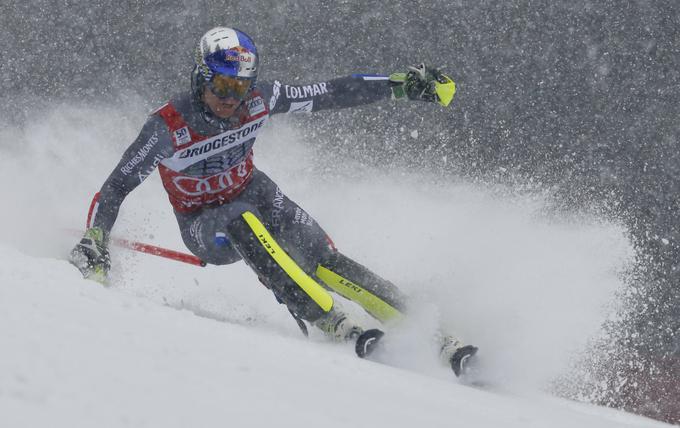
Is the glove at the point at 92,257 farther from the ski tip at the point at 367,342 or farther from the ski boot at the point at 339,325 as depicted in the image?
the ski tip at the point at 367,342

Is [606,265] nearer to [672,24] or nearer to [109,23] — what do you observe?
[672,24]

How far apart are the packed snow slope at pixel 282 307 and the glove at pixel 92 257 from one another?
0.28 ft

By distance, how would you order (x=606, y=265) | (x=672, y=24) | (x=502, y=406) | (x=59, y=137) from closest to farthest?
(x=502, y=406), (x=606, y=265), (x=672, y=24), (x=59, y=137)

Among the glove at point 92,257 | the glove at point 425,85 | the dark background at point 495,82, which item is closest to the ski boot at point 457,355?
the glove at point 425,85

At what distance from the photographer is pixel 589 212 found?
6055mm

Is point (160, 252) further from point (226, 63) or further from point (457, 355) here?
point (457, 355)

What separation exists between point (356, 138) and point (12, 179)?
270 centimetres

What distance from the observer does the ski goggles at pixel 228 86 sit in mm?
3975

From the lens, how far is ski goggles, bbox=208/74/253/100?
3.97 m

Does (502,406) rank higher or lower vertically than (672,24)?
lower

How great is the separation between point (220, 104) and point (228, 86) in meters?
0.13

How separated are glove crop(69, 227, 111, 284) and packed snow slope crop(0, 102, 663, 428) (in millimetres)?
84

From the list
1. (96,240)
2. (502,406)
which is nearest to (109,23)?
(96,240)

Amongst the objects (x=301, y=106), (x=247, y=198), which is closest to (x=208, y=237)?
(x=247, y=198)
